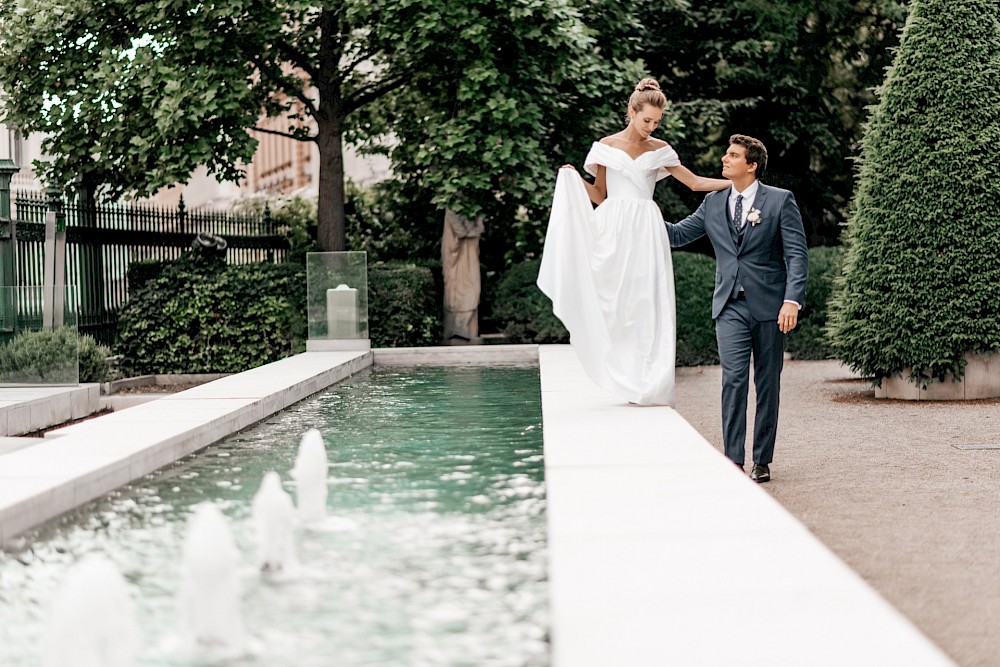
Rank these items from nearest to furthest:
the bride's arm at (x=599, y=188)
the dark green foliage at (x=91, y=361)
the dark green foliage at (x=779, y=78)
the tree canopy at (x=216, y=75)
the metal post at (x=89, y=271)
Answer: the bride's arm at (x=599, y=188)
the dark green foliage at (x=91, y=361)
the tree canopy at (x=216, y=75)
the metal post at (x=89, y=271)
the dark green foliage at (x=779, y=78)

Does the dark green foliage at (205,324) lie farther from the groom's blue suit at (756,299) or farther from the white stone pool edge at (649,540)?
the groom's blue suit at (756,299)

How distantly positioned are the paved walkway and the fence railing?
25.9 ft

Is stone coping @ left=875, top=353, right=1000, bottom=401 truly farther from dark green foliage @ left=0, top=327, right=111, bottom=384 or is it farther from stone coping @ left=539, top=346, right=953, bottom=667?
dark green foliage @ left=0, top=327, right=111, bottom=384

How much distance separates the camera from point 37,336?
31.9 ft

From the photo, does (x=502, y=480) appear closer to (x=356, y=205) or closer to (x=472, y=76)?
(x=472, y=76)

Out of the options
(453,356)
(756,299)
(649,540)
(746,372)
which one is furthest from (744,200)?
(453,356)

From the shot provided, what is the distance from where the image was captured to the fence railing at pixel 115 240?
14500 mm

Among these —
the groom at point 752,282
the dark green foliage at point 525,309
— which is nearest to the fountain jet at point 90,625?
the groom at point 752,282

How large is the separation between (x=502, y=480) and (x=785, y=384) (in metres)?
8.59

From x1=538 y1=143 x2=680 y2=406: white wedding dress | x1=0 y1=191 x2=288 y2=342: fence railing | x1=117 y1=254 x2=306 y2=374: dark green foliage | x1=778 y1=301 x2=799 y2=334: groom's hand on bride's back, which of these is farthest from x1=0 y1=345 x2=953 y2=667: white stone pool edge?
x1=117 y1=254 x2=306 y2=374: dark green foliage

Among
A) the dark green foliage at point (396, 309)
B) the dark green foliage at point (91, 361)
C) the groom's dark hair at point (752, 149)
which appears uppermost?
the groom's dark hair at point (752, 149)

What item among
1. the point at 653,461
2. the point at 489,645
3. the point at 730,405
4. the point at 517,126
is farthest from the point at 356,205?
the point at 489,645

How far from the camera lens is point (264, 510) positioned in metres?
3.90

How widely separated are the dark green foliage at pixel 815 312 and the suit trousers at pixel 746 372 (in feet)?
31.8
